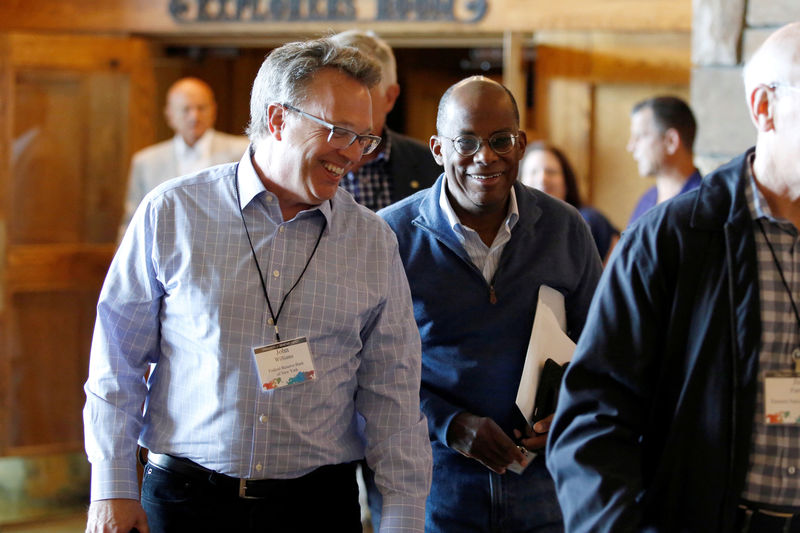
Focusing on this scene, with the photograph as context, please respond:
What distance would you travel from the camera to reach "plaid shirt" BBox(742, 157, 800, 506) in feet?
4.85

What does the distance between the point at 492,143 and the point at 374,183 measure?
0.96m

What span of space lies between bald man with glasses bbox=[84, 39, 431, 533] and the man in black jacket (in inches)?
20.3

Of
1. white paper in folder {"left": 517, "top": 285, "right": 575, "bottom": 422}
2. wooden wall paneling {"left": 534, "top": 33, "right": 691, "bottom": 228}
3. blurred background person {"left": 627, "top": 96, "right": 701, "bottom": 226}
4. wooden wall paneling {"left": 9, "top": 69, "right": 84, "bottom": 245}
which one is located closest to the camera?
white paper in folder {"left": 517, "top": 285, "right": 575, "bottom": 422}

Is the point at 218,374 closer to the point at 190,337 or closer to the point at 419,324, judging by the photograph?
the point at 190,337

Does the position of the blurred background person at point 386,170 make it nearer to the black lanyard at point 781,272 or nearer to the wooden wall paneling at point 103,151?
the black lanyard at point 781,272

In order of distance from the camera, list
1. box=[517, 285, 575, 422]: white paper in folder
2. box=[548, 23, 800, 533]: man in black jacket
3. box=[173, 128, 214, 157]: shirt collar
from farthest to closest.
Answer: box=[173, 128, 214, 157]: shirt collar < box=[517, 285, 575, 422]: white paper in folder < box=[548, 23, 800, 533]: man in black jacket

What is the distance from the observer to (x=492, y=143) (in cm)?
209

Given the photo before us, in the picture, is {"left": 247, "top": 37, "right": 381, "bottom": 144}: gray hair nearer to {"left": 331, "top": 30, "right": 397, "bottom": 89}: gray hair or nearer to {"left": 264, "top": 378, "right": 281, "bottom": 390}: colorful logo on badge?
{"left": 264, "top": 378, "right": 281, "bottom": 390}: colorful logo on badge

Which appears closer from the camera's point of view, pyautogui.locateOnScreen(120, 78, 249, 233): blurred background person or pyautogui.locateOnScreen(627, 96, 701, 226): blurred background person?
pyautogui.locateOnScreen(627, 96, 701, 226): blurred background person

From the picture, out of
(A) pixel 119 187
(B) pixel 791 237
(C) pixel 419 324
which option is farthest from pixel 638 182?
(B) pixel 791 237

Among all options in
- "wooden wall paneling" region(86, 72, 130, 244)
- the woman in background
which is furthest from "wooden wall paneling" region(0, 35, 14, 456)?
the woman in background

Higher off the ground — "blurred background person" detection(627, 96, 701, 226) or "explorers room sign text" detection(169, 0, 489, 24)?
"explorers room sign text" detection(169, 0, 489, 24)

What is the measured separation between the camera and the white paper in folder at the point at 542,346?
2.07m

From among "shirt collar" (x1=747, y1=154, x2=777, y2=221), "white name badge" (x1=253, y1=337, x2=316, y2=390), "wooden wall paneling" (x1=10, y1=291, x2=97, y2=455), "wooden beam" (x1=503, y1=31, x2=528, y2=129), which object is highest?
"wooden beam" (x1=503, y1=31, x2=528, y2=129)
